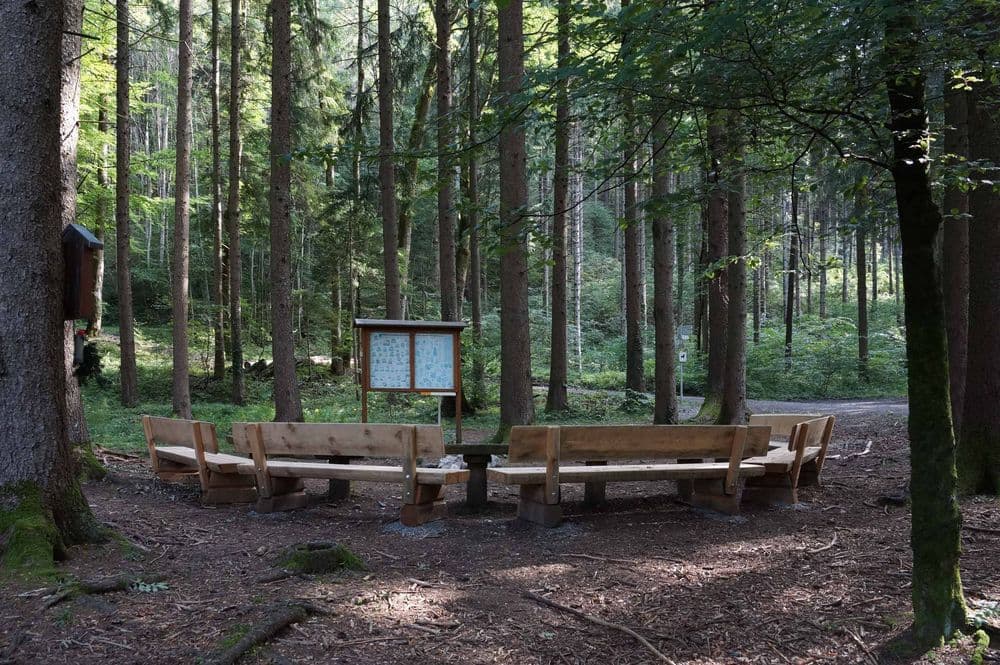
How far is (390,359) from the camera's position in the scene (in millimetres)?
8609

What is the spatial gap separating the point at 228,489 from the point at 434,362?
2.75 meters

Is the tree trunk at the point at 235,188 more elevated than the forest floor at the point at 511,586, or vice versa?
the tree trunk at the point at 235,188

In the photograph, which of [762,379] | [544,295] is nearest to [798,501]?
[762,379]

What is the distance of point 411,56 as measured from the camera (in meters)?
17.4

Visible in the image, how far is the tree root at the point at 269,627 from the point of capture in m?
3.16

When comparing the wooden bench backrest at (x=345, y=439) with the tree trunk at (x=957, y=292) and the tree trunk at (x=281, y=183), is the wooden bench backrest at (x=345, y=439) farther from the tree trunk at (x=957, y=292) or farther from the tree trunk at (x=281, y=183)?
the tree trunk at (x=957, y=292)

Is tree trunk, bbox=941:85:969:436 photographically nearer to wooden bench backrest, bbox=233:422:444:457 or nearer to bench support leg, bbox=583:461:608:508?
bench support leg, bbox=583:461:608:508

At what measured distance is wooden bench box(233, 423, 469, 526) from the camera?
20.1ft

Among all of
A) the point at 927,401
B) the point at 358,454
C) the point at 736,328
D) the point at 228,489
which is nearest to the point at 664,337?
the point at 736,328

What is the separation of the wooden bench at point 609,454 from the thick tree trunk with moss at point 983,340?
187cm

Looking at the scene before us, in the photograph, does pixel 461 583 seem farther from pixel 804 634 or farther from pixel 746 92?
pixel 746 92

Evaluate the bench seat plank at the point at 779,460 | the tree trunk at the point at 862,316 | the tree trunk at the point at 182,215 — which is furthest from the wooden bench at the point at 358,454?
the tree trunk at the point at 862,316

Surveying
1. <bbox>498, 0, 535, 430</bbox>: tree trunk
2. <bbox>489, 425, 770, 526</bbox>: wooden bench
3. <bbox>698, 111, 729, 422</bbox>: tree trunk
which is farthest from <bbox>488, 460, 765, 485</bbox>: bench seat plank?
<bbox>698, 111, 729, 422</bbox>: tree trunk

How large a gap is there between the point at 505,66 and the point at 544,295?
116ft
